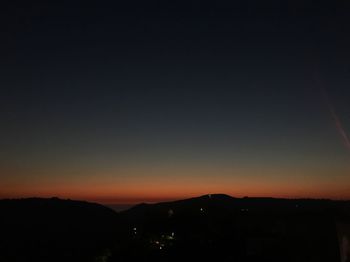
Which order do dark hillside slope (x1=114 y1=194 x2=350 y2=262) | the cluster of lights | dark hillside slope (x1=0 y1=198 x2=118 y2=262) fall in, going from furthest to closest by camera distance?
dark hillside slope (x1=0 y1=198 x2=118 y2=262) → the cluster of lights → dark hillside slope (x1=114 y1=194 x2=350 y2=262)

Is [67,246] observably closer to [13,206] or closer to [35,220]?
[35,220]

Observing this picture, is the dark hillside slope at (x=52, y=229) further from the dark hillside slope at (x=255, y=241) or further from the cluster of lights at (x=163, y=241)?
the dark hillside slope at (x=255, y=241)

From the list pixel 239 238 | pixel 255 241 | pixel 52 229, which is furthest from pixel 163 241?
pixel 52 229

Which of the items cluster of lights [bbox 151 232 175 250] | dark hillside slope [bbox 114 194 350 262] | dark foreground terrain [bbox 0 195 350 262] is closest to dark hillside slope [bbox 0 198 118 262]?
dark foreground terrain [bbox 0 195 350 262]

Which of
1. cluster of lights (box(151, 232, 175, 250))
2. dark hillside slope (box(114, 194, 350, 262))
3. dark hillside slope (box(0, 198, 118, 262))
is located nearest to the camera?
dark hillside slope (box(114, 194, 350, 262))

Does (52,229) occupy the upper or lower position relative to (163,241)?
upper

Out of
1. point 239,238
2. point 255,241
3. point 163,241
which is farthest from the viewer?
point 163,241

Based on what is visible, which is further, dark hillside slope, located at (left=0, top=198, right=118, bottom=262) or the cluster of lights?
dark hillside slope, located at (left=0, top=198, right=118, bottom=262)

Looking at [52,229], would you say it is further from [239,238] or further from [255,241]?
[255,241]

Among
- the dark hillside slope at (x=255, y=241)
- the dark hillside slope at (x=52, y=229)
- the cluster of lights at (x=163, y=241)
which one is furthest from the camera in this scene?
the dark hillside slope at (x=52, y=229)

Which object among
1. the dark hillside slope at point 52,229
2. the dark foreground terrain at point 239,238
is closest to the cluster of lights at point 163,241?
the dark foreground terrain at point 239,238

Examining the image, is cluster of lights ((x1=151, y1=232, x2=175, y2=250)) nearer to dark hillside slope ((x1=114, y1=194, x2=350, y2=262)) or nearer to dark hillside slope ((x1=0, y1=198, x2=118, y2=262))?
dark hillside slope ((x1=114, y1=194, x2=350, y2=262))

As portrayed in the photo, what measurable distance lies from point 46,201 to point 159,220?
8237 centimetres

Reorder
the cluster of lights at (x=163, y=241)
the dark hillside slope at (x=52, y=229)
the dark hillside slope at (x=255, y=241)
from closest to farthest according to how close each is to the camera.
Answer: the dark hillside slope at (x=255, y=241) < the cluster of lights at (x=163, y=241) < the dark hillside slope at (x=52, y=229)
